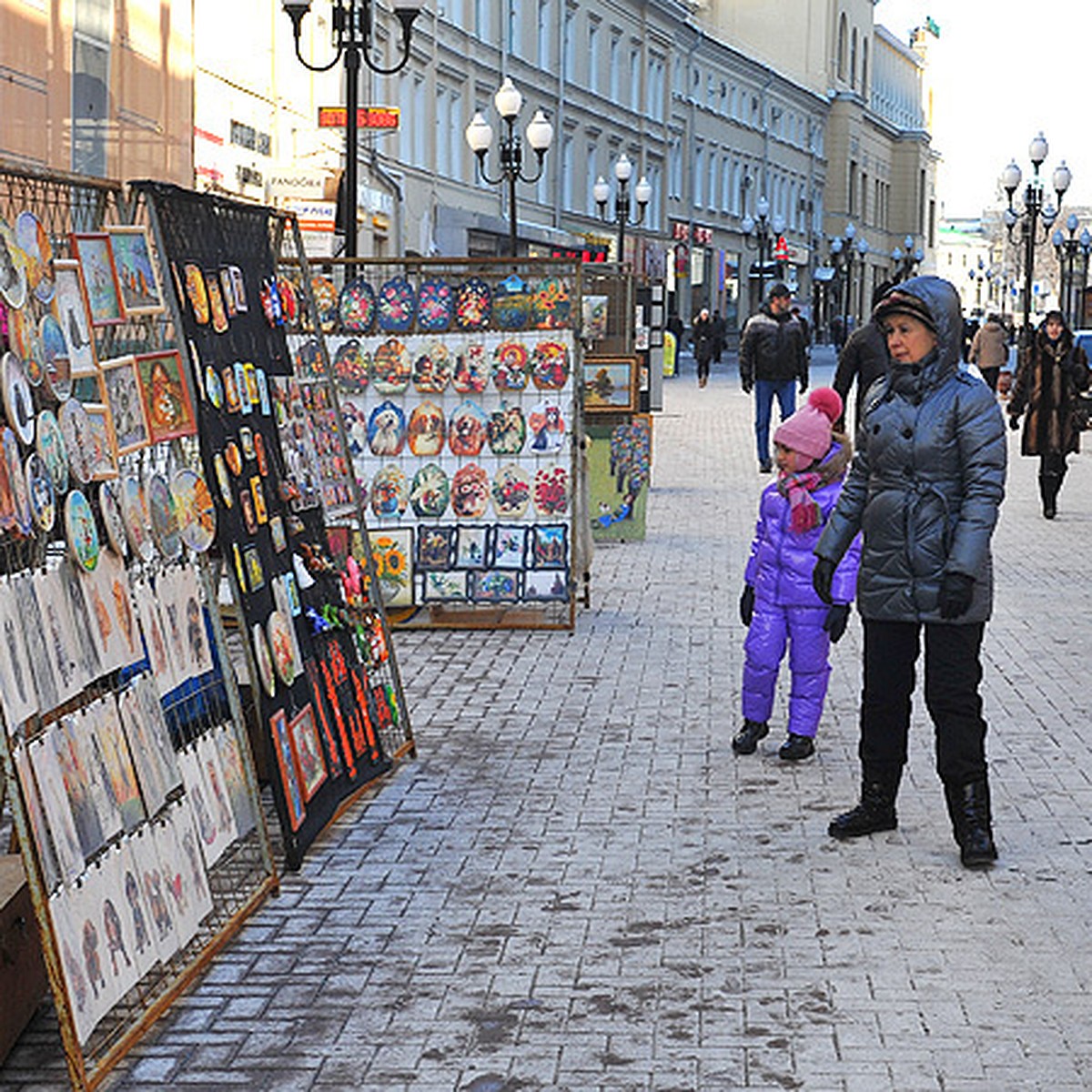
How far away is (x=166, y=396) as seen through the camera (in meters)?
5.79

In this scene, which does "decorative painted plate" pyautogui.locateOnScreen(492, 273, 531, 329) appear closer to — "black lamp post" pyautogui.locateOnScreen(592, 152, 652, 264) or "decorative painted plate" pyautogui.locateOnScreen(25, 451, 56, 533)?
"decorative painted plate" pyautogui.locateOnScreen(25, 451, 56, 533)

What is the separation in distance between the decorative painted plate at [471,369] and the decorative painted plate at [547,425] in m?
0.32

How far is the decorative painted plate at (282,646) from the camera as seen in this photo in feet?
20.9

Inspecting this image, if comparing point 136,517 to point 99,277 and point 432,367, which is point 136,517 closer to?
point 99,277

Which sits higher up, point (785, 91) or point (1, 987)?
point (785, 91)

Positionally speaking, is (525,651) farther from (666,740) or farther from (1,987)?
(1,987)

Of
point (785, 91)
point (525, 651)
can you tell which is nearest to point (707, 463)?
point (525, 651)

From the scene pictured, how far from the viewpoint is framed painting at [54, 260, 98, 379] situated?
4957mm

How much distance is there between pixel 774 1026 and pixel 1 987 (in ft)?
5.78

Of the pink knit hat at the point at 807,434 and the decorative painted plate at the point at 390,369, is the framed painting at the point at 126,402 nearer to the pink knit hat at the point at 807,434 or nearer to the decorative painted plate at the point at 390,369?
the pink knit hat at the point at 807,434

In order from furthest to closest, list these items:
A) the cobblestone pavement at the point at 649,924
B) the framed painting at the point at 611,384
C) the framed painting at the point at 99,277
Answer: the framed painting at the point at 611,384 → the framed painting at the point at 99,277 → the cobblestone pavement at the point at 649,924

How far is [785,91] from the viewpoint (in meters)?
87.6

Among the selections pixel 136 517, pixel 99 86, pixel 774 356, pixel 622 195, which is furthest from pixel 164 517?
pixel 622 195

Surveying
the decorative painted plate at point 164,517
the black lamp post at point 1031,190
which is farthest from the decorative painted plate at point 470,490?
the black lamp post at point 1031,190
